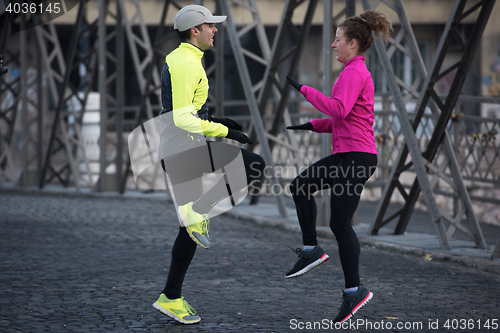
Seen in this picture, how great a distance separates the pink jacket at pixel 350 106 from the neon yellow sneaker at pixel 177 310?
1381 millimetres

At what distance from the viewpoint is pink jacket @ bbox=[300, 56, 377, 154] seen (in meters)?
4.48

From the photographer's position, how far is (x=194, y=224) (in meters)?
4.64

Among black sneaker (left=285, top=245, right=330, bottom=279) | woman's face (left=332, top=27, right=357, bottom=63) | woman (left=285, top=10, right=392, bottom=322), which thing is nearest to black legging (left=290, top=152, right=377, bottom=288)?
woman (left=285, top=10, right=392, bottom=322)

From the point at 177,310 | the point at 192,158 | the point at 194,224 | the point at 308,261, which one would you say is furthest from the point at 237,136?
the point at 177,310

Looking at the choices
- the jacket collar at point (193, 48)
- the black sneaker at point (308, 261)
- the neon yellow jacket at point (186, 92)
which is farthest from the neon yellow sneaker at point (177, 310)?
the jacket collar at point (193, 48)

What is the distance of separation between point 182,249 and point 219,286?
137 centimetres

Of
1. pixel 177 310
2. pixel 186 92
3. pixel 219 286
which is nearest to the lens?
pixel 186 92

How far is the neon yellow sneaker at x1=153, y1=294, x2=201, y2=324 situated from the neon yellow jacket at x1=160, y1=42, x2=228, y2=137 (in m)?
1.12

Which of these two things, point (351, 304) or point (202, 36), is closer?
point (351, 304)

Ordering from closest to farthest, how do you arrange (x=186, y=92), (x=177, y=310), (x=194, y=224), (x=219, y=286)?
(x=186, y=92) < (x=194, y=224) < (x=177, y=310) < (x=219, y=286)

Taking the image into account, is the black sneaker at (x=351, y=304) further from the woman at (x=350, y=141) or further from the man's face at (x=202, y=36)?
the man's face at (x=202, y=36)

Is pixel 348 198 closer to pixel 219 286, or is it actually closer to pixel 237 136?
pixel 237 136

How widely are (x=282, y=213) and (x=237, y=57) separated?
239 cm

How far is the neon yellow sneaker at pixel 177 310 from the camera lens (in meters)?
4.73
